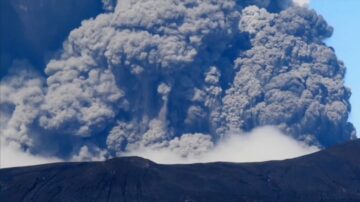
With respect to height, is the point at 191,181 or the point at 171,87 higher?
the point at 171,87

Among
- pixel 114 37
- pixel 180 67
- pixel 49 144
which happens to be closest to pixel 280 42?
pixel 180 67

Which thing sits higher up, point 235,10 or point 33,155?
point 235,10

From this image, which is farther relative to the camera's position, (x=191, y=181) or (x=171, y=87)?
(x=171, y=87)

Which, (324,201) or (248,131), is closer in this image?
(324,201)

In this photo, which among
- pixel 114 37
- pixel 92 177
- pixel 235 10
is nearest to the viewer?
pixel 92 177

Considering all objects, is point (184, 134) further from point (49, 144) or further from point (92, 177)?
point (92, 177)
